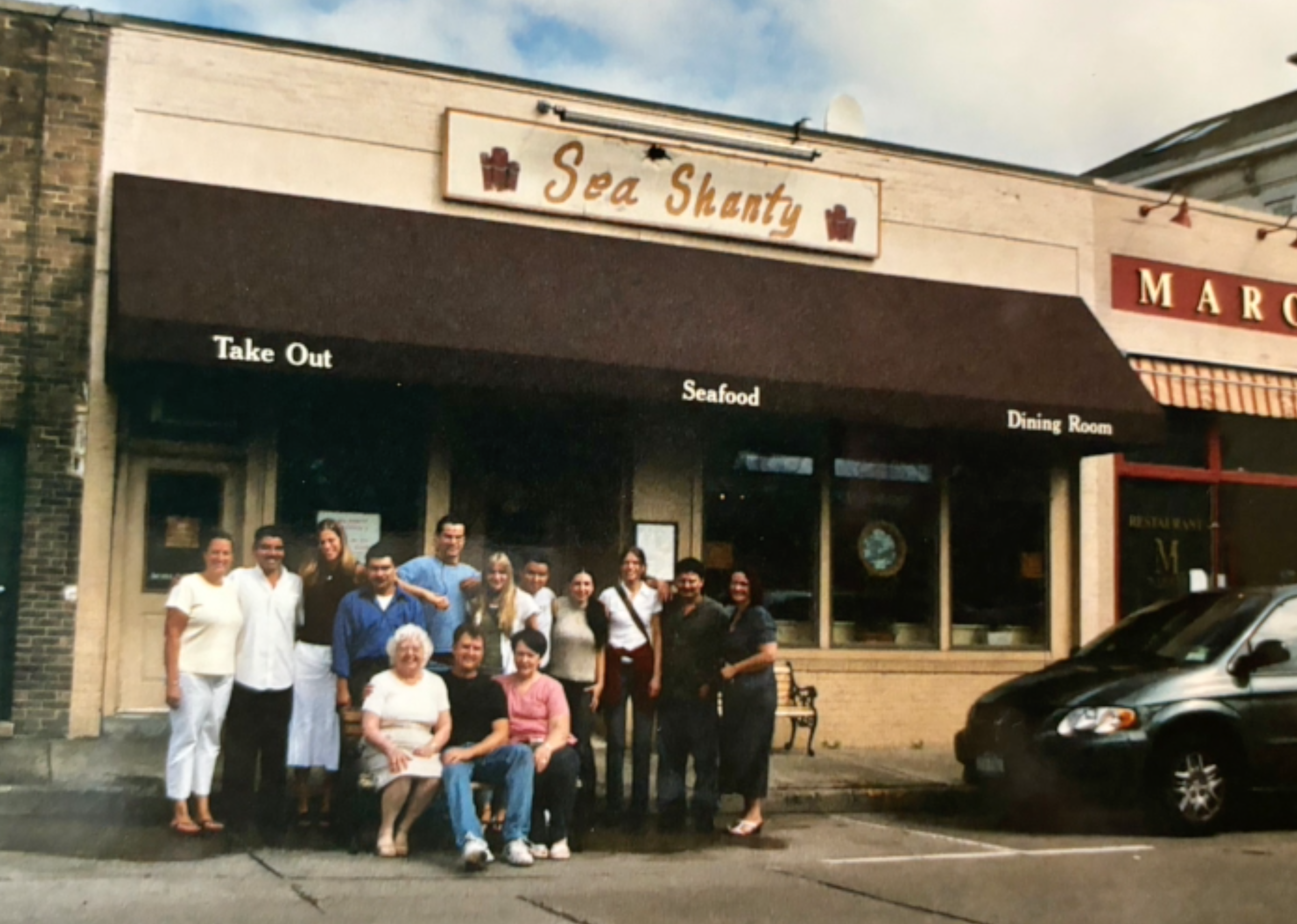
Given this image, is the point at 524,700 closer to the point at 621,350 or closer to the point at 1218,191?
the point at 621,350

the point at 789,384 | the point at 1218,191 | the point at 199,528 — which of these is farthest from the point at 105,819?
the point at 1218,191

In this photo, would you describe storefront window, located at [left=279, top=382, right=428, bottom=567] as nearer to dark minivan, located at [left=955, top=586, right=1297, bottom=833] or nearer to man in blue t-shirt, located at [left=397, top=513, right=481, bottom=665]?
man in blue t-shirt, located at [left=397, top=513, right=481, bottom=665]

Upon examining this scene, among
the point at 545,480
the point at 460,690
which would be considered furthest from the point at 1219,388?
the point at 460,690

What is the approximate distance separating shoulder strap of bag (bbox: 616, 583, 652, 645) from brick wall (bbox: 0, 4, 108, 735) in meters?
4.19

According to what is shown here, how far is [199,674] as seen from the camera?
886 centimetres

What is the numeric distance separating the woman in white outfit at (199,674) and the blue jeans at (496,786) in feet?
4.72

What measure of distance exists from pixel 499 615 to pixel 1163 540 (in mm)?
9029

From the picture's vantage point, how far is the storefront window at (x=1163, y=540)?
15.8 m

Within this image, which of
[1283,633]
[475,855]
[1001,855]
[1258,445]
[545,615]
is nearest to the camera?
[475,855]

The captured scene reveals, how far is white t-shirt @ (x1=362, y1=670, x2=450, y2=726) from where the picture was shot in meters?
8.52

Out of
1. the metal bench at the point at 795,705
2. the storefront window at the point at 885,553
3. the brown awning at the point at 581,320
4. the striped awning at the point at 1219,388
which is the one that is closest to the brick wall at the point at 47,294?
the brown awning at the point at 581,320

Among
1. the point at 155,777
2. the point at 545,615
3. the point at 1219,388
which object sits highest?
the point at 1219,388

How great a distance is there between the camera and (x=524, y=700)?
8.87 meters

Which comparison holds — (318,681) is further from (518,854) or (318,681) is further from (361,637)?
(518,854)
